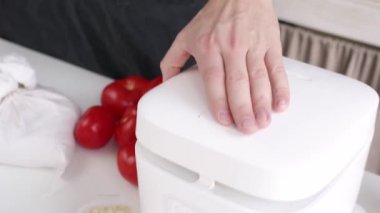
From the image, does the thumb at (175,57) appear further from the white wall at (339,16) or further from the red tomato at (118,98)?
the white wall at (339,16)

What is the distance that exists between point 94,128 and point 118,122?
0.06 metres

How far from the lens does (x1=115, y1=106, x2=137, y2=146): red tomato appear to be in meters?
0.82

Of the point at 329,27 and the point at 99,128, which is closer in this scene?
the point at 99,128

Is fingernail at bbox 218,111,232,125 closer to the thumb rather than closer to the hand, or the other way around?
the hand

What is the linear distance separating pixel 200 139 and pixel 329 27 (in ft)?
2.53

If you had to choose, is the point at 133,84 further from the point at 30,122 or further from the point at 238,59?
the point at 238,59

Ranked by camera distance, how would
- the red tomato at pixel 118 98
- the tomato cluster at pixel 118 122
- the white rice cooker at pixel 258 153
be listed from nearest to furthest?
the white rice cooker at pixel 258 153 → the tomato cluster at pixel 118 122 → the red tomato at pixel 118 98

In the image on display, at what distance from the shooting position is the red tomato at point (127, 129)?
0.82 m

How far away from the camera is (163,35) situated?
1.06m

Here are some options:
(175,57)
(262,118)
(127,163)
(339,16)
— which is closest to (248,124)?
(262,118)

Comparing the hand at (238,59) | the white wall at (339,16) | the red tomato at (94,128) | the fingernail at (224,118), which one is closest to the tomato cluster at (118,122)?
the red tomato at (94,128)

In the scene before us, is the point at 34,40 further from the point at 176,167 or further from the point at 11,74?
the point at 176,167

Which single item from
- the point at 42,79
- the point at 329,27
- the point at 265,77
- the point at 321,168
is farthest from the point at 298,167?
the point at 329,27

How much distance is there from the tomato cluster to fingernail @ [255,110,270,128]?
0.28 meters
